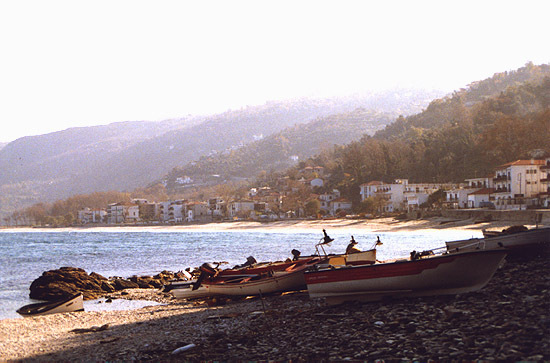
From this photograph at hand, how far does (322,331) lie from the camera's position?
1166 cm

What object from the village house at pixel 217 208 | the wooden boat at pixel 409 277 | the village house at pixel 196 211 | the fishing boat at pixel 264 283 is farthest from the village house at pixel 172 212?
the wooden boat at pixel 409 277

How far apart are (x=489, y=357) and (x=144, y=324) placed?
10013mm

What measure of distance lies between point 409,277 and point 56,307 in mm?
11346

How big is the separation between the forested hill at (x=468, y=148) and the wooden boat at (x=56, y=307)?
65.8m

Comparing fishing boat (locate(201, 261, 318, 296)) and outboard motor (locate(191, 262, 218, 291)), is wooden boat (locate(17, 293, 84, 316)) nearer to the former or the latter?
outboard motor (locate(191, 262, 218, 291))

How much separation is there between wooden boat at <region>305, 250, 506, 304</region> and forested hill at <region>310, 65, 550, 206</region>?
215 ft

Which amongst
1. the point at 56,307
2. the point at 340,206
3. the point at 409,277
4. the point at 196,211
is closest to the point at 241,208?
the point at 196,211

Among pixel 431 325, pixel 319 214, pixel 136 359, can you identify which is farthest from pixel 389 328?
pixel 319 214

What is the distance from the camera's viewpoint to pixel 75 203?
637ft

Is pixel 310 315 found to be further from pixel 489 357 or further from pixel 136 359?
pixel 489 357

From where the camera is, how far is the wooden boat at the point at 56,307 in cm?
1881

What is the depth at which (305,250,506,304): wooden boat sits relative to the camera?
43.4ft

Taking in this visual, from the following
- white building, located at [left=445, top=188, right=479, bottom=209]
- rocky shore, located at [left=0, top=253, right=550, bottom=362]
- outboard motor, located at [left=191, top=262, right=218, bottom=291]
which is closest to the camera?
rocky shore, located at [left=0, top=253, right=550, bottom=362]

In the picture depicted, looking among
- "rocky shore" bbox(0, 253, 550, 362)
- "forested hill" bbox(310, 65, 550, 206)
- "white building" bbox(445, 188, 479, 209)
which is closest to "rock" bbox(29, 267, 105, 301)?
"rocky shore" bbox(0, 253, 550, 362)
